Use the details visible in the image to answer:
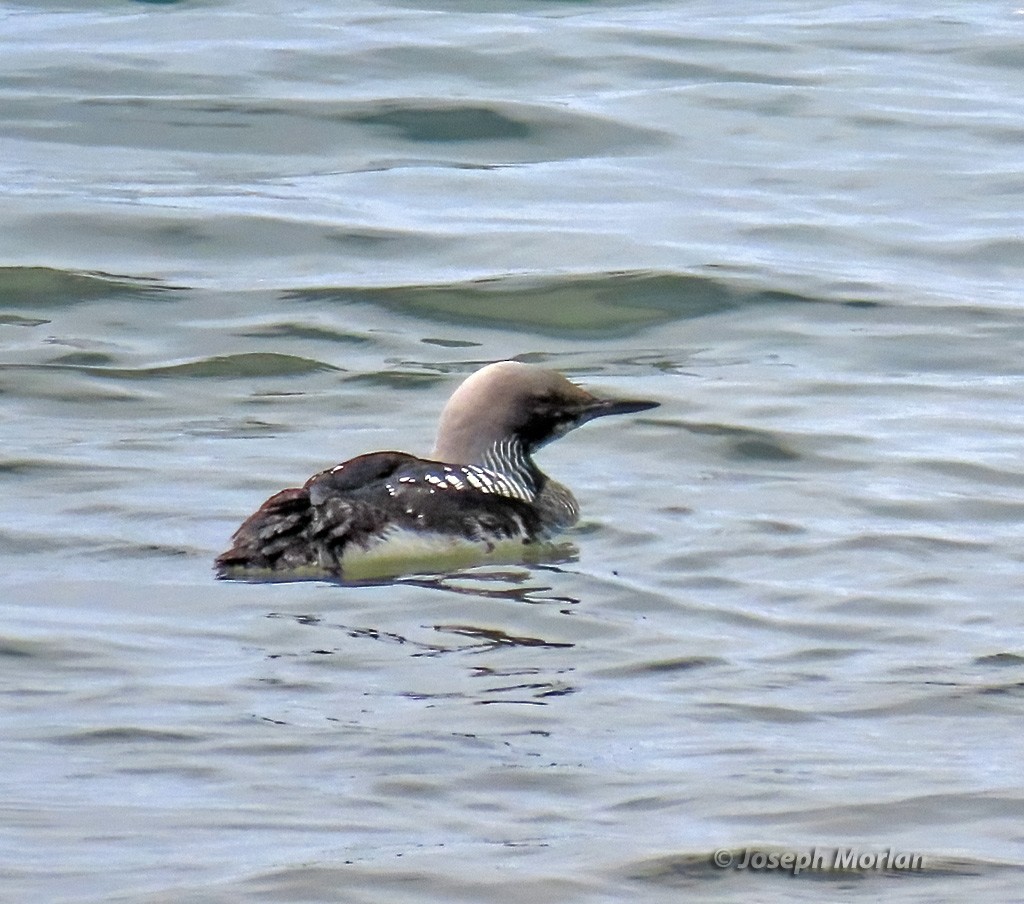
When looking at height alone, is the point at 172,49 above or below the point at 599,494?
above

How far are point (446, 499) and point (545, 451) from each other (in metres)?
1.74

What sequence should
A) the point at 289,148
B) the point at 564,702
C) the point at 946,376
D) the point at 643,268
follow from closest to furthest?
the point at 564,702, the point at 946,376, the point at 643,268, the point at 289,148

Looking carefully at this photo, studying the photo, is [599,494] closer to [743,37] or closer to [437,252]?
[437,252]

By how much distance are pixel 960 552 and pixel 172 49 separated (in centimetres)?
967

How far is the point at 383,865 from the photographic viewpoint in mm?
4523

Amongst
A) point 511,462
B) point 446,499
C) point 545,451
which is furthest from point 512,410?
point 545,451

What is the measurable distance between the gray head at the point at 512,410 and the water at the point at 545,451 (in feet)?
0.99

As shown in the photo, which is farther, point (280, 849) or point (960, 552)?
point (960, 552)

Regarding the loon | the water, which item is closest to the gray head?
the loon

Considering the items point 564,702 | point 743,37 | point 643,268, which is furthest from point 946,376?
point 743,37

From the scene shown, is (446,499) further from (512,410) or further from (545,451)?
(545,451)

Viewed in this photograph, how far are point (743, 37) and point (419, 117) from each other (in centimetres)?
→ 343

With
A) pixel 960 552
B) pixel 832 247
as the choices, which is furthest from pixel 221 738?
pixel 832 247

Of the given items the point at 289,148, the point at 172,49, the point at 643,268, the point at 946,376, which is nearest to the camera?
the point at 946,376
